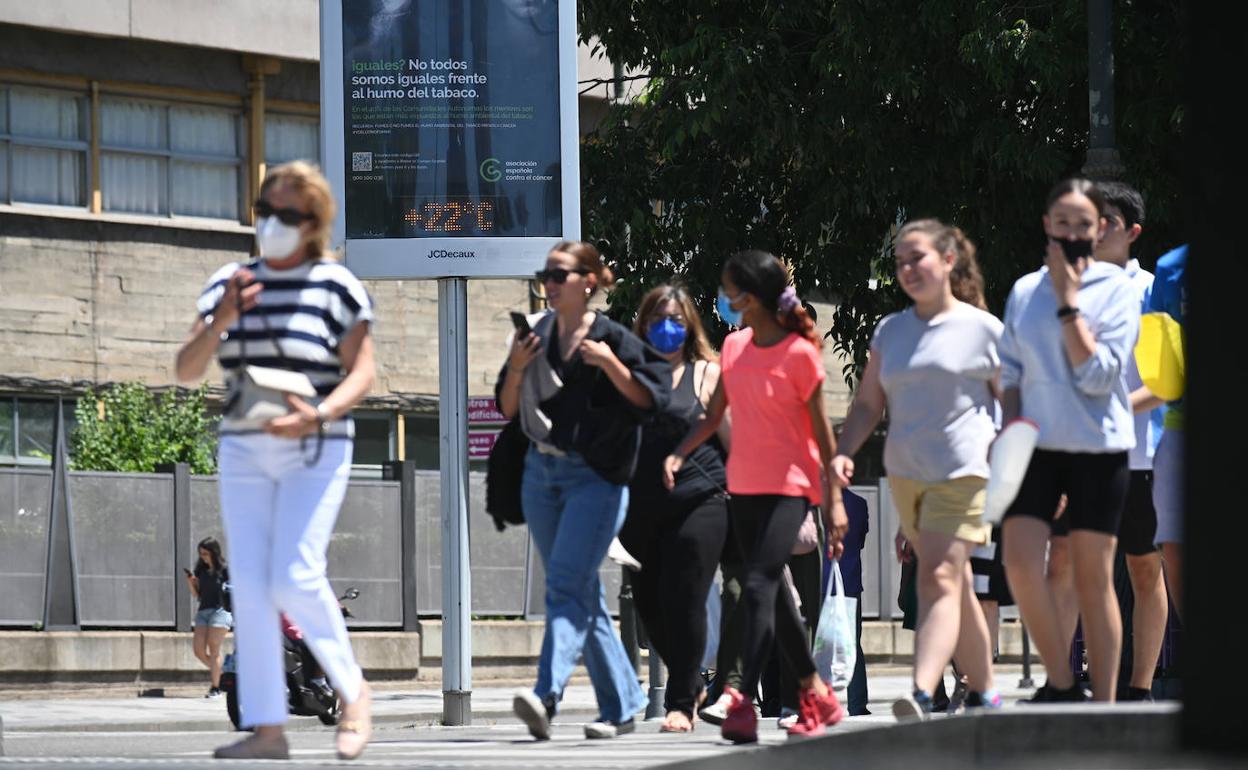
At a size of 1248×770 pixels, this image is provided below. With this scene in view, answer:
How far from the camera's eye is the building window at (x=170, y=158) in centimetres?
3025

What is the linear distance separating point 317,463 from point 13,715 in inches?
473

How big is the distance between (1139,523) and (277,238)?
3.75 metres

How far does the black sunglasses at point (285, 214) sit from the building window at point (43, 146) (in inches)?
886

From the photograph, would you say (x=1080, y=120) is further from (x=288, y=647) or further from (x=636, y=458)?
(x=636, y=458)

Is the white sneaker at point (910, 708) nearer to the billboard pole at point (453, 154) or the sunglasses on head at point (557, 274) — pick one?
the sunglasses on head at point (557, 274)

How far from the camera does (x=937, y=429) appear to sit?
27.2ft

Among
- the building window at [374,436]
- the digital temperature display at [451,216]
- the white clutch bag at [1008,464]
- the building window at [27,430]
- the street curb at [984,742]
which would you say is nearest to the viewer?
the street curb at [984,742]

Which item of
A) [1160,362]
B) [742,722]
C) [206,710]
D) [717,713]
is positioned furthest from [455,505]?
[1160,362]

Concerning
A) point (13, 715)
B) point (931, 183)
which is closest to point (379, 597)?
point (13, 715)

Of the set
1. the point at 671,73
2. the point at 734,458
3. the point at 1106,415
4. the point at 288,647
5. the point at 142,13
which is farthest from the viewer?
the point at 142,13

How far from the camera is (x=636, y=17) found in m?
20.3

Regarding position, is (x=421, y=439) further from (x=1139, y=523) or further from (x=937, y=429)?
(x=937, y=429)

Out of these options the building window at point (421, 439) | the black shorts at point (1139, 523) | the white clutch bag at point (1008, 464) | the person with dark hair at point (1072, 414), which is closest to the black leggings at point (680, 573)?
the black shorts at point (1139, 523)

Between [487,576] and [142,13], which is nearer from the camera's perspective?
[487,576]
